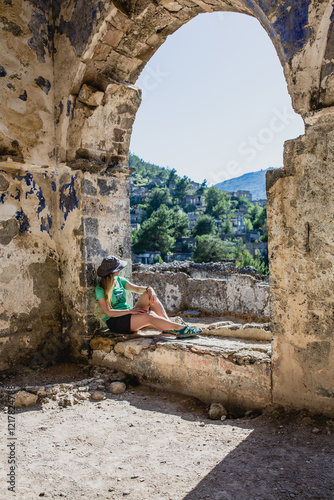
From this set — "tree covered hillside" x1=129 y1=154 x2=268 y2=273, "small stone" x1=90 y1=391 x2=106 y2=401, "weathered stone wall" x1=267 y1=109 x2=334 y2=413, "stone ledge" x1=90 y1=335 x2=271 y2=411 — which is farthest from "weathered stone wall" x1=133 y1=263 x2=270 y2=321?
"tree covered hillside" x1=129 y1=154 x2=268 y2=273

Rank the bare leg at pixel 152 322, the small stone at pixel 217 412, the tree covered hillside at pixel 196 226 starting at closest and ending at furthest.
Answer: the small stone at pixel 217 412 < the bare leg at pixel 152 322 < the tree covered hillside at pixel 196 226

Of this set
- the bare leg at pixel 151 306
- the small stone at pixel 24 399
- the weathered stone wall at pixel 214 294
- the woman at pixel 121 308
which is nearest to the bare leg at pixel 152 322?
the woman at pixel 121 308

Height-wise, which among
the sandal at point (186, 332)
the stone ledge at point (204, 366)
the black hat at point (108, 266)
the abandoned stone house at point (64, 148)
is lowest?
the stone ledge at point (204, 366)

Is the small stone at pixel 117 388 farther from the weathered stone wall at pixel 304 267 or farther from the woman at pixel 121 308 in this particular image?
the weathered stone wall at pixel 304 267

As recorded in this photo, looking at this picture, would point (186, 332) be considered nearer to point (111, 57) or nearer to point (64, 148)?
point (64, 148)

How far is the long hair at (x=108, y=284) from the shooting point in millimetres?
3379

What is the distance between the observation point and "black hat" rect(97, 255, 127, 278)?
A: 338 cm

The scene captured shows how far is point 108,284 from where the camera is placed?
11.2ft

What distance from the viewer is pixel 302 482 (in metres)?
1.59

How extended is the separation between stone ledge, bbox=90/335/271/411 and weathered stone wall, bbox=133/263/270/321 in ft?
16.5

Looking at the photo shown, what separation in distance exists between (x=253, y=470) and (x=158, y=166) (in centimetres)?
8922

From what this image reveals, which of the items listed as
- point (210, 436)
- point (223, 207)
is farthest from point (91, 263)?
point (223, 207)

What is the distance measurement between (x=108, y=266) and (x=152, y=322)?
0.62m

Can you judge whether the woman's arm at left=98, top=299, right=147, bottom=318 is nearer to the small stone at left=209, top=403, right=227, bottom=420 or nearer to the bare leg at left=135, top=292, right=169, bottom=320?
the bare leg at left=135, top=292, right=169, bottom=320
